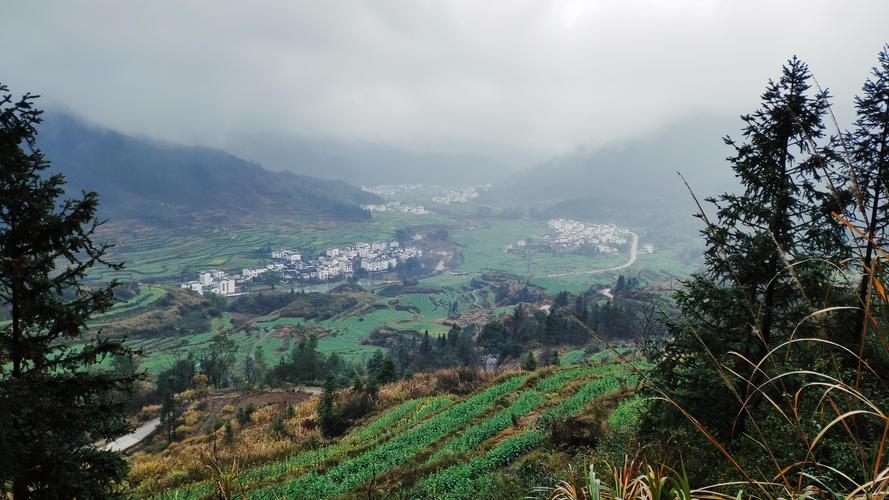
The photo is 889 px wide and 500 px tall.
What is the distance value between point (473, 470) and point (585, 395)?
7594mm

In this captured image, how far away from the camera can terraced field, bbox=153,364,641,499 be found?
38.2 feet

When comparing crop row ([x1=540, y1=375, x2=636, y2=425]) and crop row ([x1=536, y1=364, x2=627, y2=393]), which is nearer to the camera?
crop row ([x1=540, y1=375, x2=636, y2=425])

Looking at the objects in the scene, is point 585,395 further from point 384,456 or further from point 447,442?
point 384,456

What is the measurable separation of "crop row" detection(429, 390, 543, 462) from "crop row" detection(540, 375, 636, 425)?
127 cm

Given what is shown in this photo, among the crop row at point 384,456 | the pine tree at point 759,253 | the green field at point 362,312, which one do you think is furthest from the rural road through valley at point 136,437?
the pine tree at point 759,253

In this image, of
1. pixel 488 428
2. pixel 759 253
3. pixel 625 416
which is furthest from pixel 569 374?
pixel 759 253

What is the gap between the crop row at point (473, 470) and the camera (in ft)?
33.7

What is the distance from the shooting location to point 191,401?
133 ft

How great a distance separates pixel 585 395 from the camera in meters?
17.2

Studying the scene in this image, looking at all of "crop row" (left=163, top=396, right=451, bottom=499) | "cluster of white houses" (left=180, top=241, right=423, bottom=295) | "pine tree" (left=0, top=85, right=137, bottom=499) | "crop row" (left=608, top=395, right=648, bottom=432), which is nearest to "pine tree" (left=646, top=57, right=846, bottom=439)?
"crop row" (left=608, top=395, right=648, bottom=432)

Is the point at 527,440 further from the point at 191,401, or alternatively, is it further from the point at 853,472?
the point at 191,401

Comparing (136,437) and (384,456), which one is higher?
(384,456)

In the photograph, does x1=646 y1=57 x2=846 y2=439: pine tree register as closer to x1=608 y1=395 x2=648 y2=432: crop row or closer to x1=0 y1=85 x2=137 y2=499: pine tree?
x1=608 y1=395 x2=648 y2=432: crop row

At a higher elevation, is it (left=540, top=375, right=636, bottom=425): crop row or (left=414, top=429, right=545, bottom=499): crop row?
(left=414, top=429, right=545, bottom=499): crop row
